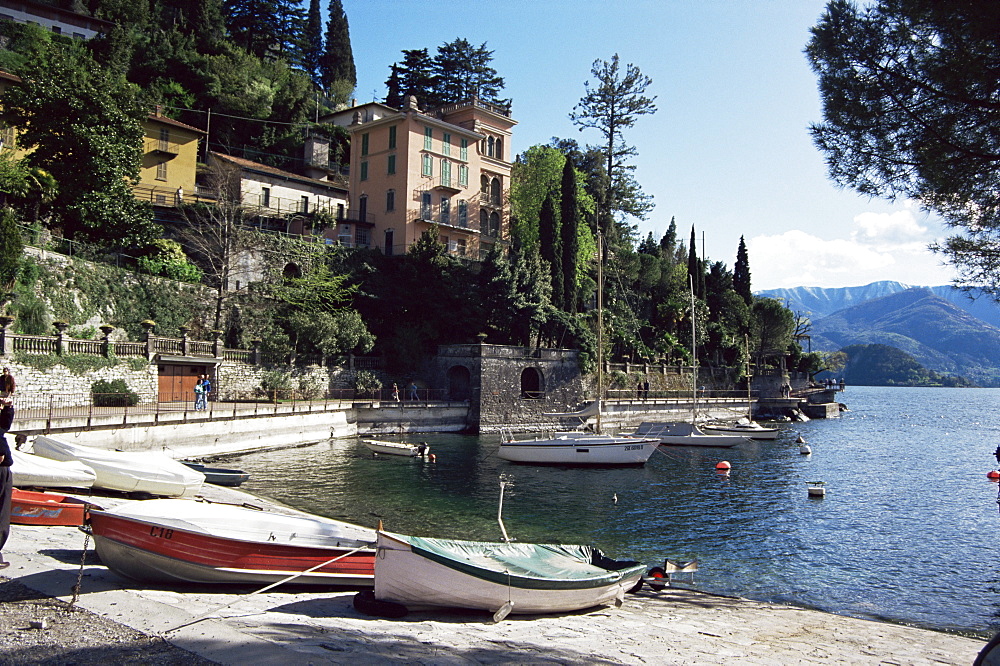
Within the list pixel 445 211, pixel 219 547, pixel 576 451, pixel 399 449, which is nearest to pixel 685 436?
pixel 576 451

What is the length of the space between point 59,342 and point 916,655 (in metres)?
29.5

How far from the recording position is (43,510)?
39.4 feet

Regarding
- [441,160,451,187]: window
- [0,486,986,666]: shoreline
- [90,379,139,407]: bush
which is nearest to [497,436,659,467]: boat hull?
[90,379,139,407]: bush

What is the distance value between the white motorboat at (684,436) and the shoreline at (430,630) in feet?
92.4

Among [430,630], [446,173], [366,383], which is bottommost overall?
[430,630]

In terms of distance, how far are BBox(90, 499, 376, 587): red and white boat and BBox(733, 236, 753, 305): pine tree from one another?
258 feet

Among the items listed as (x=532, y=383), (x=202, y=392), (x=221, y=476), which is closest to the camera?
(x=221, y=476)

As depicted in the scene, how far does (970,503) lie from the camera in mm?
25594

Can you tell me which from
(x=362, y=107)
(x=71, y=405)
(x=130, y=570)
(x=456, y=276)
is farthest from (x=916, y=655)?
(x=362, y=107)

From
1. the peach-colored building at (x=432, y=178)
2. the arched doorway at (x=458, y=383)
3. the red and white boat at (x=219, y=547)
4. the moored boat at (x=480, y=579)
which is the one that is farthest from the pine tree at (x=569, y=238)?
the red and white boat at (x=219, y=547)

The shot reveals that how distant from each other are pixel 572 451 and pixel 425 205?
1037 inches

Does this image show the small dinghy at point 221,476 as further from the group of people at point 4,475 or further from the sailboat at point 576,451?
the sailboat at point 576,451

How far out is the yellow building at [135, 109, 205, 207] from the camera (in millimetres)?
43844

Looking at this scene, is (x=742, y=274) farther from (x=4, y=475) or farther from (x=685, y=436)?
(x=4, y=475)
